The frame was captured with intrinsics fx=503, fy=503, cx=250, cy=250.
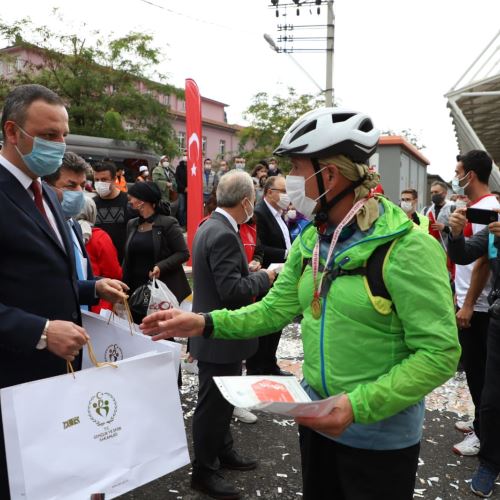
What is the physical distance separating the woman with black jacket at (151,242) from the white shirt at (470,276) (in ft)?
8.28

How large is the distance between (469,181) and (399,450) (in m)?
2.73

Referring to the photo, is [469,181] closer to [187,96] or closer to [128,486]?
[128,486]

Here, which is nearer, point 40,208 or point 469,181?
point 40,208

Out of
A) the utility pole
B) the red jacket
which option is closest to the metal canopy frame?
the utility pole

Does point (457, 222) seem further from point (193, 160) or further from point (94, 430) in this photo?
point (193, 160)

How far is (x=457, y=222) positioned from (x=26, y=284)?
2821 mm

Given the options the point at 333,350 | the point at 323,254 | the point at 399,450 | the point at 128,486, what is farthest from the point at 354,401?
the point at 128,486

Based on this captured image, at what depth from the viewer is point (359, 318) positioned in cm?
170

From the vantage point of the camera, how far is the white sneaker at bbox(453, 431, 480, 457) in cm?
388

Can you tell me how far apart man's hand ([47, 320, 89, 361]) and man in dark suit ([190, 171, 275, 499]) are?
138 cm

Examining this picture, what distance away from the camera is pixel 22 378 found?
2070mm

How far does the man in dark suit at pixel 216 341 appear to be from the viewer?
321 centimetres

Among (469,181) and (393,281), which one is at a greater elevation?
(469,181)

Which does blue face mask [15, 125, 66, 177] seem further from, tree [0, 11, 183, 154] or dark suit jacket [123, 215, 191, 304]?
tree [0, 11, 183, 154]
